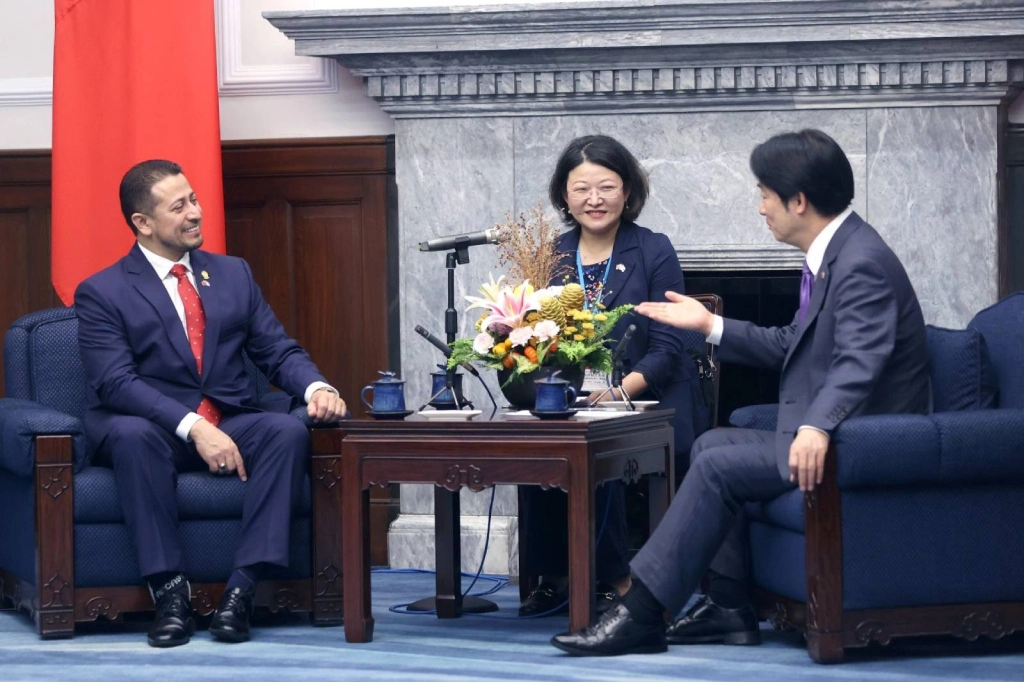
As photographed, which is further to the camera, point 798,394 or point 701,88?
point 701,88

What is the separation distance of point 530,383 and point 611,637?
66 centimetres

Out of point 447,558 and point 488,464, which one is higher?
point 488,464

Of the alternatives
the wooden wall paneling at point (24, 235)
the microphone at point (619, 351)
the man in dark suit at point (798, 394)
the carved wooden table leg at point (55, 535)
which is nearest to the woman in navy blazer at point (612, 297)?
the microphone at point (619, 351)

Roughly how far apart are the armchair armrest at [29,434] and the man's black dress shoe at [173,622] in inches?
16.8

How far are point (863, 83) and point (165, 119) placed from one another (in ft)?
7.54

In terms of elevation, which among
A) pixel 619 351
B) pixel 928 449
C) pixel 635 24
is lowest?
pixel 928 449

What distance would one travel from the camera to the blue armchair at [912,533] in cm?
312

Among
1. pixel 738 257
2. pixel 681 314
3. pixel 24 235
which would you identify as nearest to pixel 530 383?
pixel 681 314

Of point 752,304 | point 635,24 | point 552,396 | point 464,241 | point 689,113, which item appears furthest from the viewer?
point 752,304

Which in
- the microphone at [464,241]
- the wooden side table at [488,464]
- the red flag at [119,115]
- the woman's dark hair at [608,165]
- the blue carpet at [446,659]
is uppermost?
the red flag at [119,115]

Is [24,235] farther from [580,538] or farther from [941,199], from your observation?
[941,199]

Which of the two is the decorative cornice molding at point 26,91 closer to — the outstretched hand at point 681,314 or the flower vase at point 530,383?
the flower vase at point 530,383

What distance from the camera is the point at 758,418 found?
12.5 ft

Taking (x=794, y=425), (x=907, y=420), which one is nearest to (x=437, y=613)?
(x=794, y=425)
